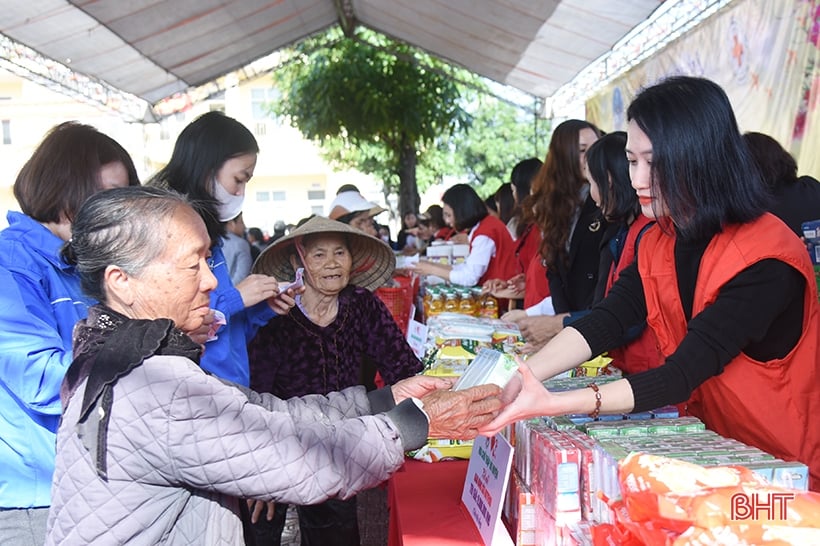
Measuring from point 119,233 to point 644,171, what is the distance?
46.6 inches

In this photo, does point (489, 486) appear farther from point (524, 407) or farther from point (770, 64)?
point (770, 64)

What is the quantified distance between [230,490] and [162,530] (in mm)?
155

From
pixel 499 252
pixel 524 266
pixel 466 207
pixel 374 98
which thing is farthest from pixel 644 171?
pixel 374 98

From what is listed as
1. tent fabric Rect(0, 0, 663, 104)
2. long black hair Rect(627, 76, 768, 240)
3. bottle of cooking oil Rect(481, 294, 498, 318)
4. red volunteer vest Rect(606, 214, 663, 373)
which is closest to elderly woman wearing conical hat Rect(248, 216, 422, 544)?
red volunteer vest Rect(606, 214, 663, 373)

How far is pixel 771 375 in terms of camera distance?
1.62m

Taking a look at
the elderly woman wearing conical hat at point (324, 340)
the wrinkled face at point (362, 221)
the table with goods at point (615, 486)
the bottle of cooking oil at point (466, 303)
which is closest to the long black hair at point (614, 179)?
the table with goods at point (615, 486)

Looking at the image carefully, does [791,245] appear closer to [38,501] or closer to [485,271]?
[38,501]

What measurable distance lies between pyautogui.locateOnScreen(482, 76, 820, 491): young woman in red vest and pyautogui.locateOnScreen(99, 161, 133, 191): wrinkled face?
4.33ft

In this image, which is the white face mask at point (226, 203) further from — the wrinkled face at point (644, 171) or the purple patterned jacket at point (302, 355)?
the wrinkled face at point (644, 171)

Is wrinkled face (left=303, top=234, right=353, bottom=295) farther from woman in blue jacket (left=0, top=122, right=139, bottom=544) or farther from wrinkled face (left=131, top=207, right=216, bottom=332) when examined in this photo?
wrinkled face (left=131, top=207, right=216, bottom=332)

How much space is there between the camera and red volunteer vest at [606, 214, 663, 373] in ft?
7.56

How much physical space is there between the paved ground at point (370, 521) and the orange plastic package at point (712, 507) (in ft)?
9.55

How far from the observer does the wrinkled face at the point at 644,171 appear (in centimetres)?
170

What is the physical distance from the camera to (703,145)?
162cm
